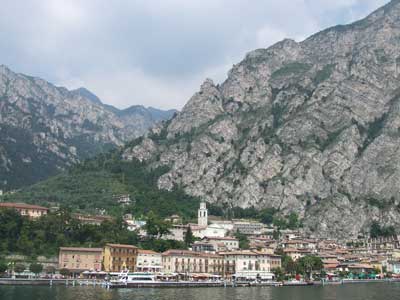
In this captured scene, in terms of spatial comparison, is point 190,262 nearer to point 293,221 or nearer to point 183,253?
point 183,253

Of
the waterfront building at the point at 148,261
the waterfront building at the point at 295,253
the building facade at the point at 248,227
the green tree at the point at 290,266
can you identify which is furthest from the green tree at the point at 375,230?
the waterfront building at the point at 148,261

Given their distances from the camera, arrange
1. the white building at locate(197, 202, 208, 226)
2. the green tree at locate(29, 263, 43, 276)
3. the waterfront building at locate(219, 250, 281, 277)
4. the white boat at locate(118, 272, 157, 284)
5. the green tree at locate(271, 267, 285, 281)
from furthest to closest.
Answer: the white building at locate(197, 202, 208, 226), the waterfront building at locate(219, 250, 281, 277), the green tree at locate(271, 267, 285, 281), the green tree at locate(29, 263, 43, 276), the white boat at locate(118, 272, 157, 284)

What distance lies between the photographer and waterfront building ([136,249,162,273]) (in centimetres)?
12069

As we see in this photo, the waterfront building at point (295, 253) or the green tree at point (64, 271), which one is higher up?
the waterfront building at point (295, 253)

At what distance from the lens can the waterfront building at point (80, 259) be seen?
111 m

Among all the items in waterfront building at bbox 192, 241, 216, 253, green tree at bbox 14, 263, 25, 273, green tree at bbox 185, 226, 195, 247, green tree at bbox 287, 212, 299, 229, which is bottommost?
green tree at bbox 14, 263, 25, 273

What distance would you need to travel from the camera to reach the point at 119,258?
11819 cm

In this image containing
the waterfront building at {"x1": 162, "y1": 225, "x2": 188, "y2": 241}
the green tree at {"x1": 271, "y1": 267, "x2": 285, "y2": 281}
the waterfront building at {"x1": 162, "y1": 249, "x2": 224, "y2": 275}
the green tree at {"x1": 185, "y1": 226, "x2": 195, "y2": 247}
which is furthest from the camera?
the waterfront building at {"x1": 162, "y1": 225, "x2": 188, "y2": 241}

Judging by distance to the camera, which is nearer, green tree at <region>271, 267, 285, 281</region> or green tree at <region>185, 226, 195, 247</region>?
green tree at <region>271, 267, 285, 281</region>

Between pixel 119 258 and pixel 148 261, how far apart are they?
24.5ft

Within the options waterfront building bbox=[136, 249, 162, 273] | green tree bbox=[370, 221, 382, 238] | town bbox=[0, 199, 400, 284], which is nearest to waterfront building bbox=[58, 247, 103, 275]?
town bbox=[0, 199, 400, 284]

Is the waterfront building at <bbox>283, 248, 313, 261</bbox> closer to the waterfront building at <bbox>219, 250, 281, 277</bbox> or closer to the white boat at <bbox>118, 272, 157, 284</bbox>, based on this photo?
the waterfront building at <bbox>219, 250, 281, 277</bbox>

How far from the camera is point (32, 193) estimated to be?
19662 centimetres

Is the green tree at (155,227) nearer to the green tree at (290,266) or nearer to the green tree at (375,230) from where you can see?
the green tree at (290,266)
